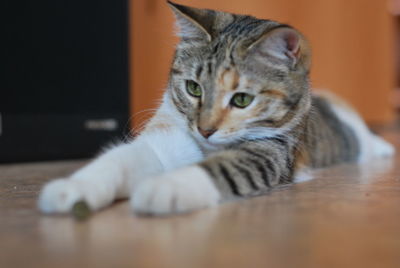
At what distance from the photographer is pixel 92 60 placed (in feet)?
7.45

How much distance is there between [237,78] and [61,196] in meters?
0.50

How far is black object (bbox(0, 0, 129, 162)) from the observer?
2074 millimetres

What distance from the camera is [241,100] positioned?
4.05 feet

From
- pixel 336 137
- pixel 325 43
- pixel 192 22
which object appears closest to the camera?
pixel 192 22

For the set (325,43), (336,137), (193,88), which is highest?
(193,88)

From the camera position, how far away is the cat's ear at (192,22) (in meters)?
1.31

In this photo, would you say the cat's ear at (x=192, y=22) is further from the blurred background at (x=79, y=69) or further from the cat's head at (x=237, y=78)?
the blurred background at (x=79, y=69)

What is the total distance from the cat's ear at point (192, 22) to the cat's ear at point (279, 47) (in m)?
0.14

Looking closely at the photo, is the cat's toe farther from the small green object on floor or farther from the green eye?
the green eye

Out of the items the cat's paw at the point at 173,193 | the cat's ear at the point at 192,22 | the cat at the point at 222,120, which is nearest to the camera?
the cat's paw at the point at 173,193

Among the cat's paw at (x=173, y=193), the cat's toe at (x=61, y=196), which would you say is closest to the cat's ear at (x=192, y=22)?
→ the cat's paw at (x=173, y=193)

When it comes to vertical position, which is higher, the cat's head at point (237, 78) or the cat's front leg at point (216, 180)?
the cat's head at point (237, 78)

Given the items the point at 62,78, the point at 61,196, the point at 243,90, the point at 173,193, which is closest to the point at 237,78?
the point at 243,90

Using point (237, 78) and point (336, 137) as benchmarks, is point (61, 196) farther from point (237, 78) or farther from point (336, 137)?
point (336, 137)
